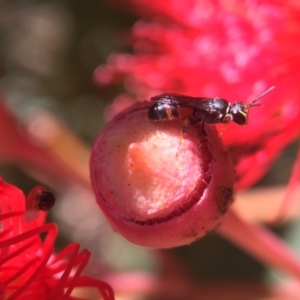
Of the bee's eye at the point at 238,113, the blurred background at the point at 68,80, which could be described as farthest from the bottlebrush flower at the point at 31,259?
the blurred background at the point at 68,80

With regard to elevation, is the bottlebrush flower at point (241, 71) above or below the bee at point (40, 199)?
above

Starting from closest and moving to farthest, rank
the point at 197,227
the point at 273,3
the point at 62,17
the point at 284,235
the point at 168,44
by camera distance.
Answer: the point at 197,227 < the point at 273,3 < the point at 168,44 < the point at 284,235 < the point at 62,17

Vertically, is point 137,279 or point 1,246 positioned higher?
point 137,279

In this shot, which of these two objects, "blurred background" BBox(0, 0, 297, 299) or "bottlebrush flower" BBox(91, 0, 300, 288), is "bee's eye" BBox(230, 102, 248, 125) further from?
"blurred background" BBox(0, 0, 297, 299)

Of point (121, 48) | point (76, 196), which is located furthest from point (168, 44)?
point (76, 196)

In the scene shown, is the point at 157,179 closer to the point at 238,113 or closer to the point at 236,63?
the point at 238,113

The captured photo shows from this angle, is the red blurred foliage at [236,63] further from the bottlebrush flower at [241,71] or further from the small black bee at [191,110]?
the small black bee at [191,110]

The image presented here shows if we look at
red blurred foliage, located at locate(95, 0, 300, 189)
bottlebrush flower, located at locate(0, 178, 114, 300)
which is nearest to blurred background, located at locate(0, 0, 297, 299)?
red blurred foliage, located at locate(95, 0, 300, 189)

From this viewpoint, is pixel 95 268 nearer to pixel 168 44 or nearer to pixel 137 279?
pixel 137 279
